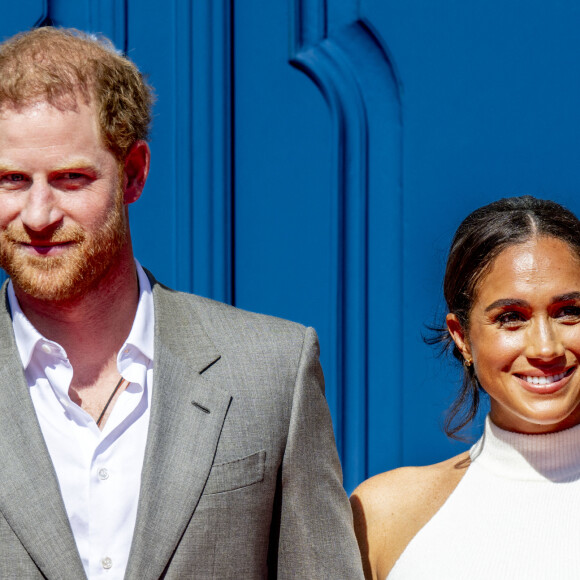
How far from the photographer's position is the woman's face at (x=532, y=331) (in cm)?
198

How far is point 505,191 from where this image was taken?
7.52 ft

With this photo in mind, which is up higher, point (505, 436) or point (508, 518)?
point (505, 436)

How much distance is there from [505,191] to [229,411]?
0.85 m

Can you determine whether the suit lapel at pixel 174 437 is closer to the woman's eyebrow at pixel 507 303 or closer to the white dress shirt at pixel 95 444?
the white dress shirt at pixel 95 444

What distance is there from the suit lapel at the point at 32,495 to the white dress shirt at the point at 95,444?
4cm

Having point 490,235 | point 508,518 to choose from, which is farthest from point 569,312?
Result: point 508,518

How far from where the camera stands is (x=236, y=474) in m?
1.80

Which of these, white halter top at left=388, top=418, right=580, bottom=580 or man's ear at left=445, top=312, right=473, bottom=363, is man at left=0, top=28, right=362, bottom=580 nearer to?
white halter top at left=388, top=418, right=580, bottom=580

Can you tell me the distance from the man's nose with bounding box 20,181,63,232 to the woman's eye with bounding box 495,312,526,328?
0.87 m

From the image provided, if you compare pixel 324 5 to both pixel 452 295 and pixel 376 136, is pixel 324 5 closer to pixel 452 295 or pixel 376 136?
pixel 376 136

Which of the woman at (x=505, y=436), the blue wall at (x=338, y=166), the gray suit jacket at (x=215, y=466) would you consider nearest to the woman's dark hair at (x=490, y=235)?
the woman at (x=505, y=436)

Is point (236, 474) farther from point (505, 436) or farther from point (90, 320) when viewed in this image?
point (505, 436)

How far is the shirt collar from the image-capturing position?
182cm

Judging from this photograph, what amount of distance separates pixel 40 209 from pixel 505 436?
1.05 metres
